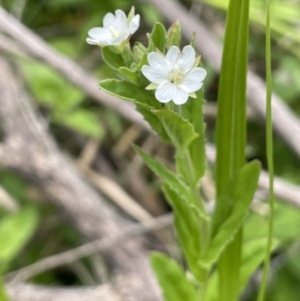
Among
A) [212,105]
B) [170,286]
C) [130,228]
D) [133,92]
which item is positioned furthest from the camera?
[212,105]

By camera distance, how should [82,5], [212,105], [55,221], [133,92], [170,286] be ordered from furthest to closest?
[82,5], [212,105], [55,221], [170,286], [133,92]

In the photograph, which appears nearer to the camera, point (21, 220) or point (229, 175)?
point (229, 175)

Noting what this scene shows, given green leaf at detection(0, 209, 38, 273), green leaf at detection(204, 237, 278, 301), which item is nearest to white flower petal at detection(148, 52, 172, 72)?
green leaf at detection(204, 237, 278, 301)

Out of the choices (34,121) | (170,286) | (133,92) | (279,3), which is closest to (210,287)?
(170,286)

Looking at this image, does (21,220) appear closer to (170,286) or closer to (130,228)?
(130,228)

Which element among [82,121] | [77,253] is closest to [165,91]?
[77,253]
